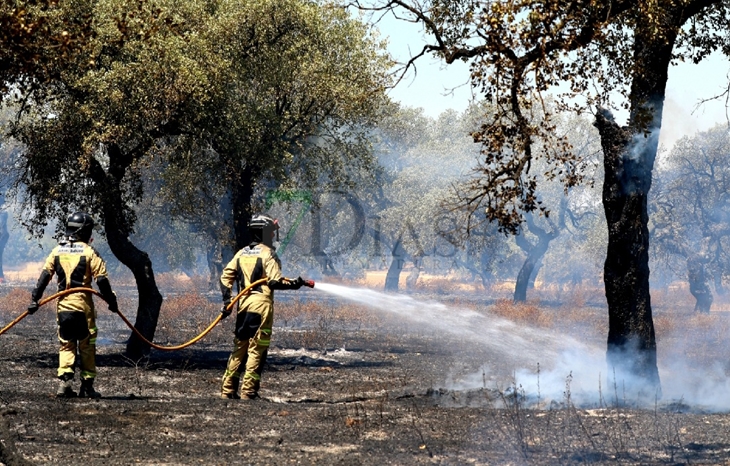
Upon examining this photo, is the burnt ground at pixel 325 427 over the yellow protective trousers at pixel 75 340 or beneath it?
beneath

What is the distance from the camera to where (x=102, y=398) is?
11.6 meters

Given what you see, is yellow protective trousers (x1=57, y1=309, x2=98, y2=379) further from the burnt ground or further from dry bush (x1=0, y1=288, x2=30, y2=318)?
dry bush (x1=0, y1=288, x2=30, y2=318)

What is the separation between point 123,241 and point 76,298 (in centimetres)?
607

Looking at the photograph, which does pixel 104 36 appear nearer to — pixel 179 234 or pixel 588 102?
pixel 588 102

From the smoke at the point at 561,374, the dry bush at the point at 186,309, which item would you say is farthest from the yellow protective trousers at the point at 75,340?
the dry bush at the point at 186,309

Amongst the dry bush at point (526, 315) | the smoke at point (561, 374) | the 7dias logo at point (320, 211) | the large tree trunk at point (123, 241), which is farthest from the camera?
the dry bush at point (526, 315)

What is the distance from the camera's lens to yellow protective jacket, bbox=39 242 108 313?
37.5 ft

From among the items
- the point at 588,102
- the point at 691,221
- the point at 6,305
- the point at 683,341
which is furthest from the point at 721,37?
the point at 691,221

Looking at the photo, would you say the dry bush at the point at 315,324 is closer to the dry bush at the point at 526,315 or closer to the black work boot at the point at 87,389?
the dry bush at the point at 526,315

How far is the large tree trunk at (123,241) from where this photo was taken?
1692 centimetres

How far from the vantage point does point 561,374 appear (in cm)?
1625

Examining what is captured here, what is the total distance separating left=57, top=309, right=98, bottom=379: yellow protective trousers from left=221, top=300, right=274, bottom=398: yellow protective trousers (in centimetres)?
166

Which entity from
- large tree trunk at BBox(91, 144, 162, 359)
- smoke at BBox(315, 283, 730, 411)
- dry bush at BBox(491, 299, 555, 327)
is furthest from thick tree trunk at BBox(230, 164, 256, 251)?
dry bush at BBox(491, 299, 555, 327)

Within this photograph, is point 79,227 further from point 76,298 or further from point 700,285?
point 700,285
